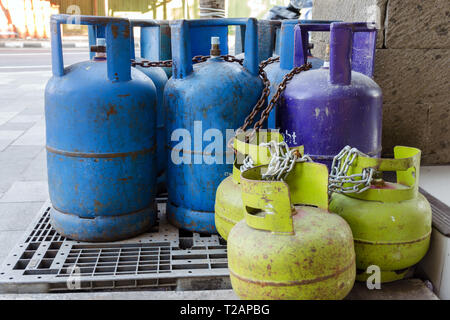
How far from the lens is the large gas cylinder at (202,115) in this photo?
301 centimetres

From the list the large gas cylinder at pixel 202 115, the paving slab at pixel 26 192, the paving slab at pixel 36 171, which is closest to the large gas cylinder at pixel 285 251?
the large gas cylinder at pixel 202 115

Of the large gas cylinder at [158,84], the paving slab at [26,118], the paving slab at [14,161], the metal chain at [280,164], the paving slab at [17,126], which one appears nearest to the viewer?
the metal chain at [280,164]

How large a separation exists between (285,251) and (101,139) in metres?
1.45

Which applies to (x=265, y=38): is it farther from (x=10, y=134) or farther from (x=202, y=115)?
(x=10, y=134)

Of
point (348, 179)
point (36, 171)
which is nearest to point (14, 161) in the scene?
point (36, 171)

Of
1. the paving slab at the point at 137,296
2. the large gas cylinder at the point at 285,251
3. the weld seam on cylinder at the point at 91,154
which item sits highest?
the weld seam on cylinder at the point at 91,154

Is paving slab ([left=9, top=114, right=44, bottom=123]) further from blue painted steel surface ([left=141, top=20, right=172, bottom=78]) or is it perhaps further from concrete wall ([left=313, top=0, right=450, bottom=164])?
concrete wall ([left=313, top=0, right=450, bottom=164])

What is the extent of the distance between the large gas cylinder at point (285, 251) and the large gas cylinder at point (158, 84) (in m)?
1.57

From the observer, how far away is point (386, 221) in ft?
7.89

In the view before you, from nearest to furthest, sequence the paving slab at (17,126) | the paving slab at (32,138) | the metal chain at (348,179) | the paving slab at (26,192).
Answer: the metal chain at (348,179) → the paving slab at (26,192) → the paving slab at (32,138) → the paving slab at (17,126)

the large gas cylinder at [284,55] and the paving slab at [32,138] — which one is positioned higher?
the large gas cylinder at [284,55]

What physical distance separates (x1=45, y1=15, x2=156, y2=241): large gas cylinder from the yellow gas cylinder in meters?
0.64

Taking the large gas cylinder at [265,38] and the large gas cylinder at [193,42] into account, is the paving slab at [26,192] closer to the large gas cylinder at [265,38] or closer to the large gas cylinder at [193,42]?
the large gas cylinder at [193,42]
